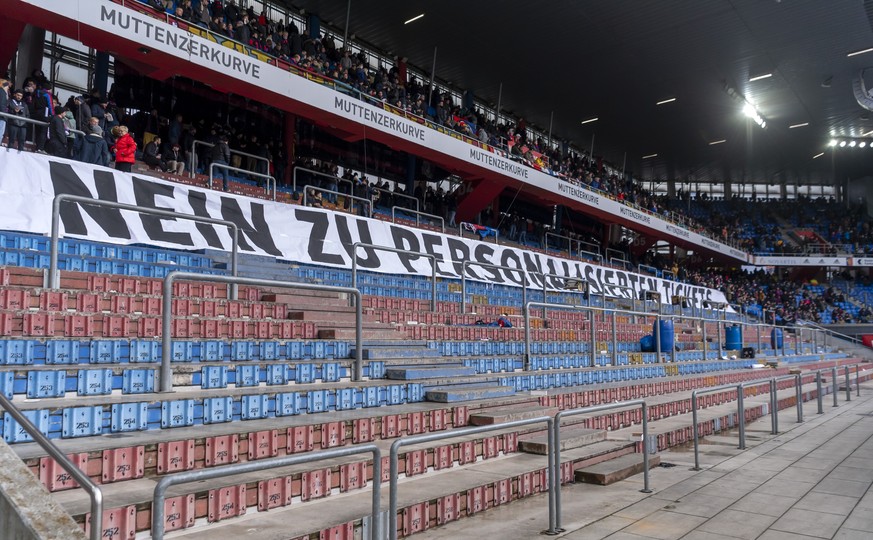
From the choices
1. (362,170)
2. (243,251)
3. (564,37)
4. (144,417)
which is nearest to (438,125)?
(362,170)

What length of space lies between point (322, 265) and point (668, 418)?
23.2ft

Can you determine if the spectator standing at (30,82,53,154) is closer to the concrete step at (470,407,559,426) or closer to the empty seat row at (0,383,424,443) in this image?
the empty seat row at (0,383,424,443)

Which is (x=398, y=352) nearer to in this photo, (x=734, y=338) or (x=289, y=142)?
(x=289, y=142)

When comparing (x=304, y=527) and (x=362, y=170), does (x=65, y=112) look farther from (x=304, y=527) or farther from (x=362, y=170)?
(x=362, y=170)

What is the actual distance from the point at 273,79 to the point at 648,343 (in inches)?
422

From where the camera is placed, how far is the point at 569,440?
7.62 metres

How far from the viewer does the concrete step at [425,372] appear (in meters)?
8.08

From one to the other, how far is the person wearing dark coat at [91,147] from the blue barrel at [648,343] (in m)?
12.1

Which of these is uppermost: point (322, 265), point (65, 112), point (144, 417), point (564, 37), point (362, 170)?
point (564, 37)

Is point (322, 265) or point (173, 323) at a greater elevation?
point (322, 265)

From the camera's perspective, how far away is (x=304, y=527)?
4.18 meters

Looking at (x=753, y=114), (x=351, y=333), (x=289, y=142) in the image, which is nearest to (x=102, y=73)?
(x=289, y=142)

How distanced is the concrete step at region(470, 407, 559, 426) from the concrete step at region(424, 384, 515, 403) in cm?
31

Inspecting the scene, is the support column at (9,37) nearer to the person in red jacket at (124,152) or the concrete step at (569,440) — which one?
the person in red jacket at (124,152)
